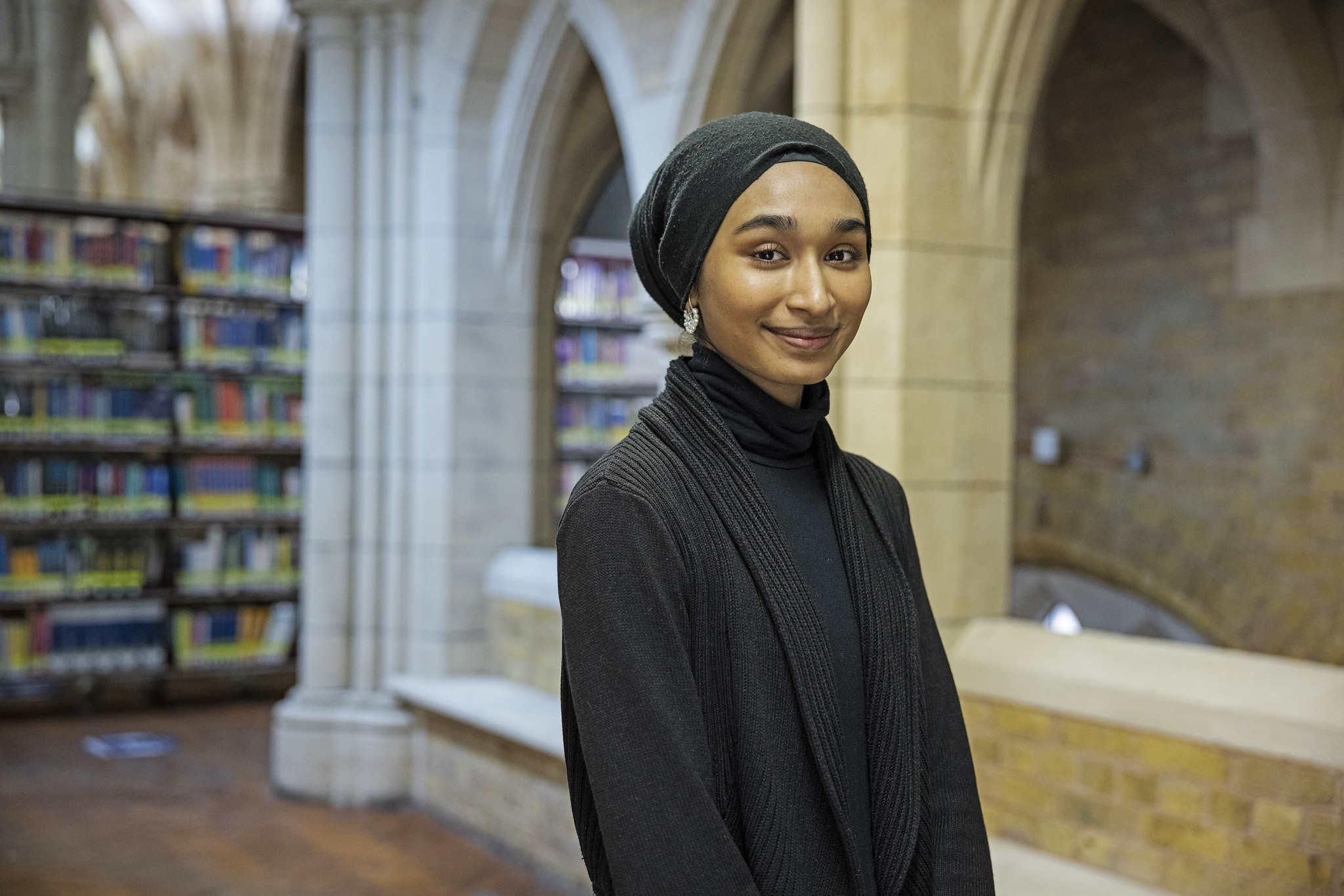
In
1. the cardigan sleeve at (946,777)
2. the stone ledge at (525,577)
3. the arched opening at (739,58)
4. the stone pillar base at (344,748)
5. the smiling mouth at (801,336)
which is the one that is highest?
the arched opening at (739,58)

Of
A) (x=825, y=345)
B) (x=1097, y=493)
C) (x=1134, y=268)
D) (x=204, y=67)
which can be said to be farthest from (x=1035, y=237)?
(x=204, y=67)

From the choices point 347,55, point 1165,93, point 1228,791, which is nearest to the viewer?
point 1228,791

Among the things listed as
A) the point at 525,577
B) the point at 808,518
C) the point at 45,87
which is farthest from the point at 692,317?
the point at 45,87

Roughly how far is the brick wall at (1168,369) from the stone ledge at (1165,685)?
282 cm

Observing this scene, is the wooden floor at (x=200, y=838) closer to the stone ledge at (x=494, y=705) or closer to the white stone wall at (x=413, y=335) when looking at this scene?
the white stone wall at (x=413, y=335)

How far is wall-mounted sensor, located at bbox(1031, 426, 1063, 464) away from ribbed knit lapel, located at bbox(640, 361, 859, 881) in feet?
18.9

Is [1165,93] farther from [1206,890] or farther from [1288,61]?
[1206,890]

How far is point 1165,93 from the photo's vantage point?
6082 millimetres

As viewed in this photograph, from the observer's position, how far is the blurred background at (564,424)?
307 centimetres

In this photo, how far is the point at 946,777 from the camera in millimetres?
1259

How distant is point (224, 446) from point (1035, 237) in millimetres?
4230

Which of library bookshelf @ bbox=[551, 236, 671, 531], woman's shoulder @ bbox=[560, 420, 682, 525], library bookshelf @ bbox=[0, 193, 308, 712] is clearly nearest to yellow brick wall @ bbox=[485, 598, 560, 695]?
library bookshelf @ bbox=[551, 236, 671, 531]

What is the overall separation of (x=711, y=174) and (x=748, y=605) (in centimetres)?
37

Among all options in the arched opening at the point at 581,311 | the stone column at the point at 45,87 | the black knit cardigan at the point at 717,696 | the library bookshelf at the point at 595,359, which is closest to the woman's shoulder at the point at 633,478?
the black knit cardigan at the point at 717,696
